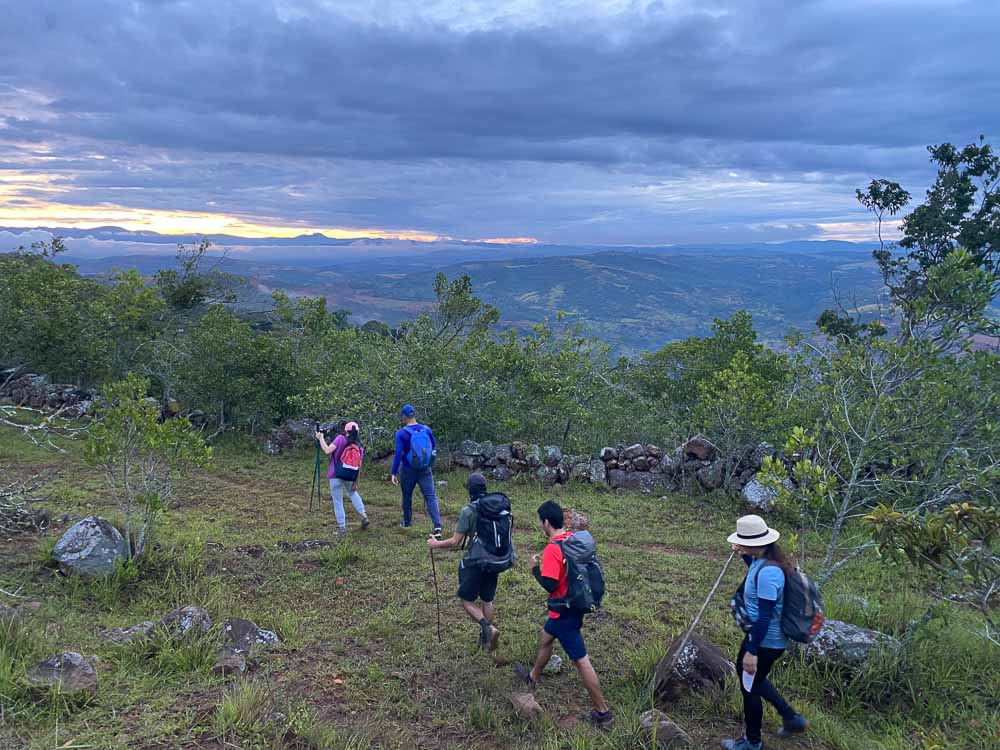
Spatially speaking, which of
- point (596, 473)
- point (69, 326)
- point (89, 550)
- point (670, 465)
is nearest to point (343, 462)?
point (89, 550)

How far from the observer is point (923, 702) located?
5414mm

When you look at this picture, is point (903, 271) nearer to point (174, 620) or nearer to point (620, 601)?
point (620, 601)

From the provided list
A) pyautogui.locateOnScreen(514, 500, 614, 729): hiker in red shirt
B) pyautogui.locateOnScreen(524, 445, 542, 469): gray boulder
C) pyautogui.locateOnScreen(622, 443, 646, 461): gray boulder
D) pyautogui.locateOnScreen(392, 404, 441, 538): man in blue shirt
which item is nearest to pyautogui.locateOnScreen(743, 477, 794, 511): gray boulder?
pyautogui.locateOnScreen(622, 443, 646, 461): gray boulder

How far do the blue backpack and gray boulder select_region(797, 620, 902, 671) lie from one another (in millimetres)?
5368

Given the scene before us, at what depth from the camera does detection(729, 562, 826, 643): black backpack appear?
172 inches

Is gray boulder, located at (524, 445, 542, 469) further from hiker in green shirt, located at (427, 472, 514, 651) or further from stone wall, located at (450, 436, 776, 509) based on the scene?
hiker in green shirt, located at (427, 472, 514, 651)

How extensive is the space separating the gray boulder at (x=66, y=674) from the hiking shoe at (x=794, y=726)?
5529 mm

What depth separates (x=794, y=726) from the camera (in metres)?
4.84

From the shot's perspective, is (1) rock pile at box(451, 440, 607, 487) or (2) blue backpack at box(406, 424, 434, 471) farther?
(1) rock pile at box(451, 440, 607, 487)

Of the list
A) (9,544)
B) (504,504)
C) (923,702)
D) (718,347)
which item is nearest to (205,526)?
(9,544)

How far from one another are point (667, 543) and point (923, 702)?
4.63 m

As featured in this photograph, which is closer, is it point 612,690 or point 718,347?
point 612,690

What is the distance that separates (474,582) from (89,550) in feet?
15.3

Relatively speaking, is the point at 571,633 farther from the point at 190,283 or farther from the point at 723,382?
the point at 190,283
